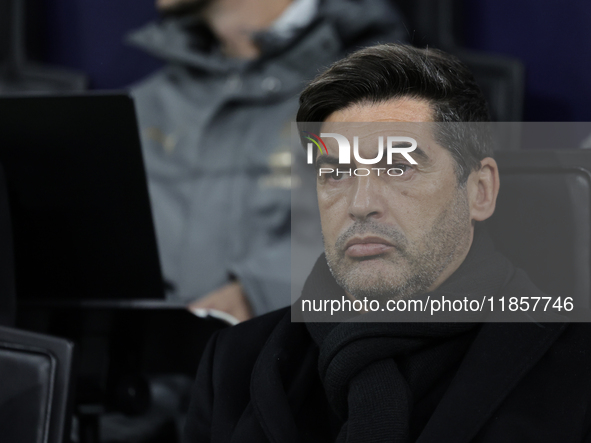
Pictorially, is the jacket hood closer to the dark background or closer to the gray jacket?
the gray jacket

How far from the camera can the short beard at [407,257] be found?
533 millimetres

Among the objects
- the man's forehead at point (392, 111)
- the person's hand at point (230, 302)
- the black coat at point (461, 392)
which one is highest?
the man's forehead at point (392, 111)

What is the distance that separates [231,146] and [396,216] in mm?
932

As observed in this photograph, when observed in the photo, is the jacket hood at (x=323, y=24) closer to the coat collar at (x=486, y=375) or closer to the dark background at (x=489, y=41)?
the dark background at (x=489, y=41)

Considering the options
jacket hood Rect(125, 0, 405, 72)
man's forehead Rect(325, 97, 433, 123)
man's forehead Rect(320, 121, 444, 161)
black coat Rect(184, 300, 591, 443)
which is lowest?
black coat Rect(184, 300, 591, 443)

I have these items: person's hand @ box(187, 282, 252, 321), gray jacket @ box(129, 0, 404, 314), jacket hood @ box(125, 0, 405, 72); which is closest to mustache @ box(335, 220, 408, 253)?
person's hand @ box(187, 282, 252, 321)

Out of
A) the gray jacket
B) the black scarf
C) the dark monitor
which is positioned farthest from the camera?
the gray jacket

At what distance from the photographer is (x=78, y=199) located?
811 millimetres

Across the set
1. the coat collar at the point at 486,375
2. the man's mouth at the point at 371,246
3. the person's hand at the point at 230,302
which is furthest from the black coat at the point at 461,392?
the person's hand at the point at 230,302

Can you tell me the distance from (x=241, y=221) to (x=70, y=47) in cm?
116

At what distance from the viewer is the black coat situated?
524 mm

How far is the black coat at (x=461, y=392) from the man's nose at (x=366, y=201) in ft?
0.42

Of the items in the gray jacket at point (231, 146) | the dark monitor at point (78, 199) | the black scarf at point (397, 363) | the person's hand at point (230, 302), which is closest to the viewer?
the black scarf at point (397, 363)

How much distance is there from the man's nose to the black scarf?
79mm
